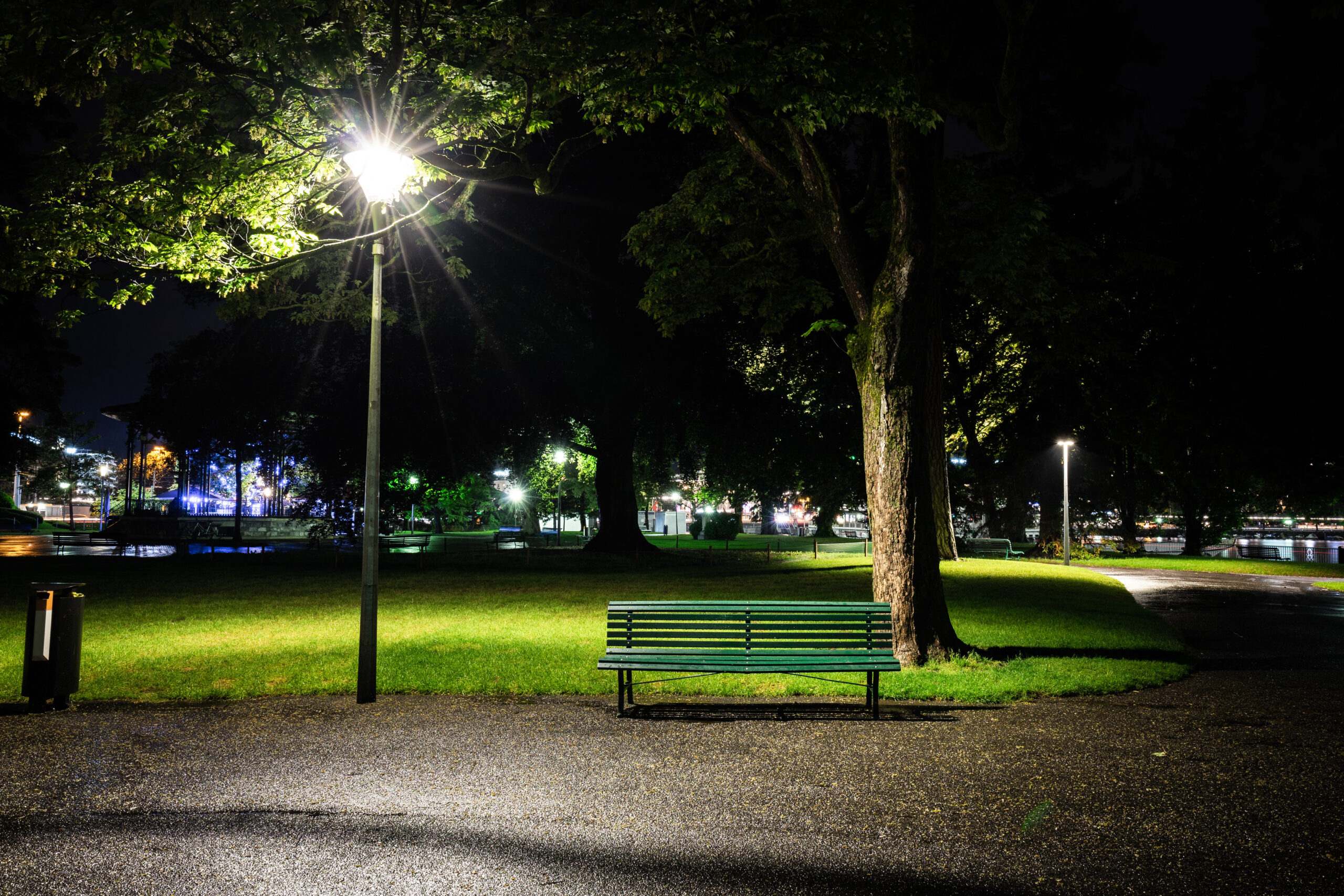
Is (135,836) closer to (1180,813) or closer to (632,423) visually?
(1180,813)

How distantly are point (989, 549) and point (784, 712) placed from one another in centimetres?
2916

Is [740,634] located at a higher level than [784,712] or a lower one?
higher

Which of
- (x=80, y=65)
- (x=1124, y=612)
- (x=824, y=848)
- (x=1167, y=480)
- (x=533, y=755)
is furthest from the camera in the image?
Answer: (x=1167, y=480)

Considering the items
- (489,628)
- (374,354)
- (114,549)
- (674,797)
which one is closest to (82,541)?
(114,549)

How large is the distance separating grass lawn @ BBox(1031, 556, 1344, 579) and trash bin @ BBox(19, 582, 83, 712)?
92.9 feet

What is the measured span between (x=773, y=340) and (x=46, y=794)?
1017 inches

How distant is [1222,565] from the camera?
3131cm

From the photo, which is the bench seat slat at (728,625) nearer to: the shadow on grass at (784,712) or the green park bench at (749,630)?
the green park bench at (749,630)

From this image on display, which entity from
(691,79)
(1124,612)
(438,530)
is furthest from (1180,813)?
(438,530)

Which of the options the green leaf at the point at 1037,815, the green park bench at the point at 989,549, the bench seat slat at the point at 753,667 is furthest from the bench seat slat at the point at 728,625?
the green park bench at the point at 989,549

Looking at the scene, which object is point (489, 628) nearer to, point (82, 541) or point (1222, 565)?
point (1222, 565)

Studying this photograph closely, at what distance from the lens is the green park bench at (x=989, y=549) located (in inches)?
1329

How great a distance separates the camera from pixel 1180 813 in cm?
500

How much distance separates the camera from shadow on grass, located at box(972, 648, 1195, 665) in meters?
10.3
